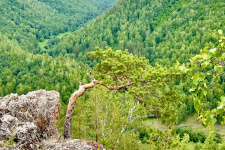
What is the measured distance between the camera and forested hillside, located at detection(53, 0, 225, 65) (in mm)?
133000

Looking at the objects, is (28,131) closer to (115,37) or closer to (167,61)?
(167,61)

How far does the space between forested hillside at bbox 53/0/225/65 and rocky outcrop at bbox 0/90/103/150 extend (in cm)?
10996

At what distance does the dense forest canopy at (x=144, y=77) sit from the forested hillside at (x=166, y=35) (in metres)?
0.64

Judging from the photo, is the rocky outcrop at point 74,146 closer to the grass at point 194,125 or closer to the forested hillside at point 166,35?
the grass at point 194,125

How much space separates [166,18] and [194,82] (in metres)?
201

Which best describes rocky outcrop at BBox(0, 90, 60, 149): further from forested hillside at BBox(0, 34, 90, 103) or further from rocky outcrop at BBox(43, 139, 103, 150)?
forested hillside at BBox(0, 34, 90, 103)

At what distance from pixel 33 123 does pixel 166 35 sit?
537 feet

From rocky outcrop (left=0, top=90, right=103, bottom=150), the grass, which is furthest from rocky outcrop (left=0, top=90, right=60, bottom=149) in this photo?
the grass

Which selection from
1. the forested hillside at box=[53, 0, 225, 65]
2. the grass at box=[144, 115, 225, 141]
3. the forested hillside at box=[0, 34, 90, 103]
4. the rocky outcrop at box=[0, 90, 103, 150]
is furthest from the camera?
the forested hillside at box=[53, 0, 225, 65]

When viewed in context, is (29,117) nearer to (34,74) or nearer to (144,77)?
(144,77)

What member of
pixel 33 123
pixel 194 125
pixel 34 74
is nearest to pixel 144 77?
pixel 33 123

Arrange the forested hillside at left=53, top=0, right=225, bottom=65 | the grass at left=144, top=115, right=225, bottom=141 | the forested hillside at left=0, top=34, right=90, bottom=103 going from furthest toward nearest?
1. the forested hillside at left=53, top=0, right=225, bottom=65
2. the forested hillside at left=0, top=34, right=90, bottom=103
3. the grass at left=144, top=115, right=225, bottom=141

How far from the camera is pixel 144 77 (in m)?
17.0

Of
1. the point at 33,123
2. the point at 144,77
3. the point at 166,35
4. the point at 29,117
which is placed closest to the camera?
the point at 33,123
